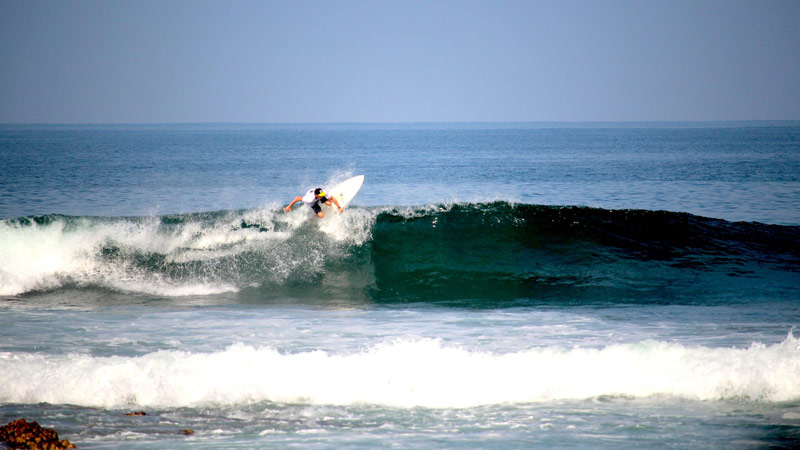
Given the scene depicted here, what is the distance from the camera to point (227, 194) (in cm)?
3048

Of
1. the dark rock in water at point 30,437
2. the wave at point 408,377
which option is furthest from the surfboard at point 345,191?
the dark rock in water at point 30,437

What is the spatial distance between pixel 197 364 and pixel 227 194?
24.4 meters

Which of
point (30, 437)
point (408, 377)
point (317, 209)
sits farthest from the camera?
point (317, 209)

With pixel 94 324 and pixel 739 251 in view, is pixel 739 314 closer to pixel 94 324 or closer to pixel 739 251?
pixel 739 251

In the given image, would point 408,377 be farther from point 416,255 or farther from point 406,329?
point 416,255

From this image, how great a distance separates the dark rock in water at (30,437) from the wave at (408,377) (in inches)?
43.7

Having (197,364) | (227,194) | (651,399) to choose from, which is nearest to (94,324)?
(197,364)

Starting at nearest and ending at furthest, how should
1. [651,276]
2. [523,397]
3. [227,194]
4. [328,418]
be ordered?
[328,418], [523,397], [651,276], [227,194]

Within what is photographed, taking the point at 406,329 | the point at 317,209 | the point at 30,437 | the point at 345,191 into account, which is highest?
the point at 345,191

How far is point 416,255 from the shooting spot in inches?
538

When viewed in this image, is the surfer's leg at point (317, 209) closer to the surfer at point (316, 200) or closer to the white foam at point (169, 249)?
the surfer at point (316, 200)

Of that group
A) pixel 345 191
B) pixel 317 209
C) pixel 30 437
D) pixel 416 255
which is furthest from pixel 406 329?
pixel 345 191

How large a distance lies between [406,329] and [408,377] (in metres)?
2.26

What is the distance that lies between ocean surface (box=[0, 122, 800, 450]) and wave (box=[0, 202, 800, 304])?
62 mm
